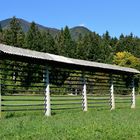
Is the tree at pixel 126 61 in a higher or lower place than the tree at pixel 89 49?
lower

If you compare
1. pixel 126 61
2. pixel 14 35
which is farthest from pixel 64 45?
pixel 14 35

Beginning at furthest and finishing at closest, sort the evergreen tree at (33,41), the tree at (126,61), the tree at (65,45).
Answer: the tree at (65,45)
the tree at (126,61)
the evergreen tree at (33,41)

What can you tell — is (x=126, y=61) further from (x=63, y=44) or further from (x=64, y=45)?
(x=63, y=44)

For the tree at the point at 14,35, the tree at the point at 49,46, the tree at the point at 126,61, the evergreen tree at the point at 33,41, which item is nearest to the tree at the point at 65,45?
the tree at the point at 49,46

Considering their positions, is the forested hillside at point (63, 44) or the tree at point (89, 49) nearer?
the forested hillside at point (63, 44)

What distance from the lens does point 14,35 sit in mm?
104500

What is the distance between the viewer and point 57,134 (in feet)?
40.7

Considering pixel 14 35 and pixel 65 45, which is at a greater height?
pixel 65 45

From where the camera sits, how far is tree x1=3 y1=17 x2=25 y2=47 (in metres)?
103

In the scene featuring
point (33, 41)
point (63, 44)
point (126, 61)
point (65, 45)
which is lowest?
point (126, 61)

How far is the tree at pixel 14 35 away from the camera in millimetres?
103375

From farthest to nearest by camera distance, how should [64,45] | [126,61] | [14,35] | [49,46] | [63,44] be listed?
1. [63,44]
2. [64,45]
3. [126,61]
4. [49,46]
5. [14,35]

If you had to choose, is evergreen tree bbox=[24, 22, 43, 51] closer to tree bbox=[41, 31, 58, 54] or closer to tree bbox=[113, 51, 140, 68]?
tree bbox=[41, 31, 58, 54]

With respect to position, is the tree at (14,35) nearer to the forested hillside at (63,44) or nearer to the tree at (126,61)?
the forested hillside at (63,44)
